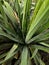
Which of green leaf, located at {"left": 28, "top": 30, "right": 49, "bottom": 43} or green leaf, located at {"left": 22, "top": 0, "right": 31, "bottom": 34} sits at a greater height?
green leaf, located at {"left": 22, "top": 0, "right": 31, "bottom": 34}

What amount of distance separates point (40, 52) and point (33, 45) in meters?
0.21

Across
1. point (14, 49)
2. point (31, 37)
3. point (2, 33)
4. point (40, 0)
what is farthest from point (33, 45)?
point (40, 0)

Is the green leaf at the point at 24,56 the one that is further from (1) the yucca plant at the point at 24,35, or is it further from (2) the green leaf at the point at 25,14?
(2) the green leaf at the point at 25,14

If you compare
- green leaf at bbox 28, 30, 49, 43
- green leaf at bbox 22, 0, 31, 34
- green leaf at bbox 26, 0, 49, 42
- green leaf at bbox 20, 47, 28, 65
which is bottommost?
green leaf at bbox 20, 47, 28, 65

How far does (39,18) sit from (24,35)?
27cm

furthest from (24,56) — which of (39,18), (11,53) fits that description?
(39,18)

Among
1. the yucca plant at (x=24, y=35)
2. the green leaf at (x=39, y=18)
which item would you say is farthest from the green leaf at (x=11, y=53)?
the green leaf at (x=39, y=18)

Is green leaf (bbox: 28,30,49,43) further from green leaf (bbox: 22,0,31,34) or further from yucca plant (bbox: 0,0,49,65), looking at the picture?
green leaf (bbox: 22,0,31,34)

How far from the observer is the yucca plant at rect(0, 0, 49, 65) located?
4.66 ft

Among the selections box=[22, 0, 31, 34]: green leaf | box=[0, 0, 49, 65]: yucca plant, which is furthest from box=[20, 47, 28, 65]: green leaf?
box=[22, 0, 31, 34]: green leaf

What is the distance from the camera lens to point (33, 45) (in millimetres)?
1520

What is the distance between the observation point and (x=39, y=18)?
135cm

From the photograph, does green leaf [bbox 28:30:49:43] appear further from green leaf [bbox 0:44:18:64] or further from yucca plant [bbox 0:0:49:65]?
green leaf [bbox 0:44:18:64]

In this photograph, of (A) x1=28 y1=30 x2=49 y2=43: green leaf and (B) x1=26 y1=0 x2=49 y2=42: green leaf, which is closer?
(B) x1=26 y1=0 x2=49 y2=42: green leaf
